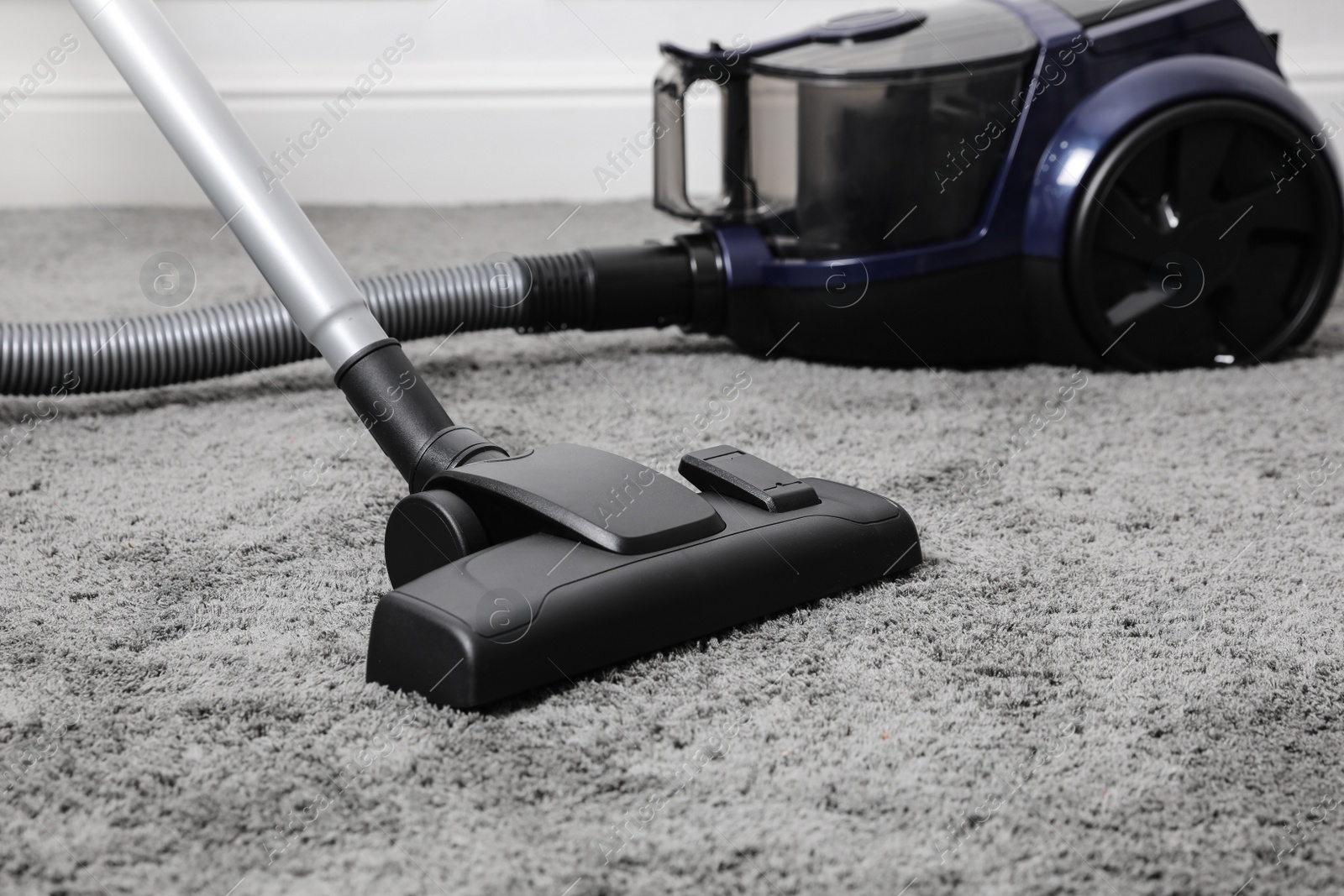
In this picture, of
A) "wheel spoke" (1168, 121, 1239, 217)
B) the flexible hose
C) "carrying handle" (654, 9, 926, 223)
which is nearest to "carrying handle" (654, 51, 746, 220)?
"carrying handle" (654, 9, 926, 223)

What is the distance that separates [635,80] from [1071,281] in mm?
1225

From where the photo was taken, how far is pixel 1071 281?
1022mm

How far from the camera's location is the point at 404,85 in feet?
6.57

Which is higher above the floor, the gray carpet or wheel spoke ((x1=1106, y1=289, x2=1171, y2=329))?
wheel spoke ((x1=1106, y1=289, x2=1171, y2=329))

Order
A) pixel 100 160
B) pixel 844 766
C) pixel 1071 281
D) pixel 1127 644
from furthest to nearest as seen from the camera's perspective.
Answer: pixel 100 160
pixel 1071 281
pixel 1127 644
pixel 844 766

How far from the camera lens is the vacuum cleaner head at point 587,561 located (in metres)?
0.50

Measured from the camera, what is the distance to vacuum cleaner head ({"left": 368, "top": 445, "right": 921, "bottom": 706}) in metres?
0.50

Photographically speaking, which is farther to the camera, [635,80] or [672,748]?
[635,80]

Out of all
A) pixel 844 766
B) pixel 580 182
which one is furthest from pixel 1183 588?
pixel 580 182

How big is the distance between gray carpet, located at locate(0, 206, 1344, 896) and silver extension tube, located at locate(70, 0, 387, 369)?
133mm

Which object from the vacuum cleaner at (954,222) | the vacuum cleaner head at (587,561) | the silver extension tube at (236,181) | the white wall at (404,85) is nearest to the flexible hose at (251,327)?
the vacuum cleaner at (954,222)

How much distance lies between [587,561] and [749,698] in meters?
0.10

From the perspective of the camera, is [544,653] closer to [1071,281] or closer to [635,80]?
[1071,281]

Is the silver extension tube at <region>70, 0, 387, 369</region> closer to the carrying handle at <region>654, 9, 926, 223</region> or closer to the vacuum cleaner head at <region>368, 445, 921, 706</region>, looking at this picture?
the vacuum cleaner head at <region>368, 445, 921, 706</region>
